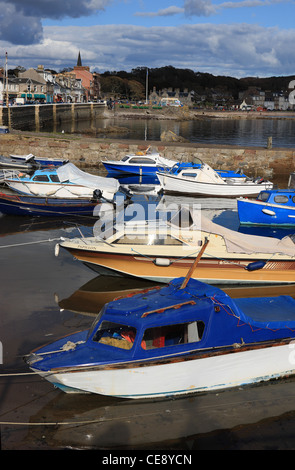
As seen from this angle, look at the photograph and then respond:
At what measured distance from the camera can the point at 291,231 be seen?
2055cm

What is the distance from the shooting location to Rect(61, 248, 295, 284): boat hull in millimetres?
13781

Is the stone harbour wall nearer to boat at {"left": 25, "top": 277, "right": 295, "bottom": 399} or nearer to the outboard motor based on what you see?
the outboard motor

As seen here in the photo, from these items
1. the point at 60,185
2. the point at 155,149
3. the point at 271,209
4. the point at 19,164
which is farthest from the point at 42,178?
the point at 155,149

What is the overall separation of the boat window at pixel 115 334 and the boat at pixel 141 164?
24.7 meters

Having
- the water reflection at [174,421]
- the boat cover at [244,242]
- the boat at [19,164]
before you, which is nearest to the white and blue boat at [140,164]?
the boat at [19,164]

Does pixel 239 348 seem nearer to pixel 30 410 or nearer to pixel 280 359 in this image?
pixel 280 359

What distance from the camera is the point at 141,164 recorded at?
108 ft

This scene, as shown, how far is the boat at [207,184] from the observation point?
27344mm

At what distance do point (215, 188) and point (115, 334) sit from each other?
1990 centimetres

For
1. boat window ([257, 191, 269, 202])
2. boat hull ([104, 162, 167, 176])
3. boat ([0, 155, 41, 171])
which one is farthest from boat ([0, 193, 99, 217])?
boat hull ([104, 162, 167, 176])

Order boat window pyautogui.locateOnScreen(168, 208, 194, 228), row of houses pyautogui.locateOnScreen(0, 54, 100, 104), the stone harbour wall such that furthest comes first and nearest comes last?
row of houses pyautogui.locateOnScreen(0, 54, 100, 104), the stone harbour wall, boat window pyautogui.locateOnScreen(168, 208, 194, 228)

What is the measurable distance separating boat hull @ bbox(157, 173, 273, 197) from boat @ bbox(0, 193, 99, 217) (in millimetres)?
7725

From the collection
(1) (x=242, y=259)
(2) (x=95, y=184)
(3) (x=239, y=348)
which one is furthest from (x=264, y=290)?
(2) (x=95, y=184)
